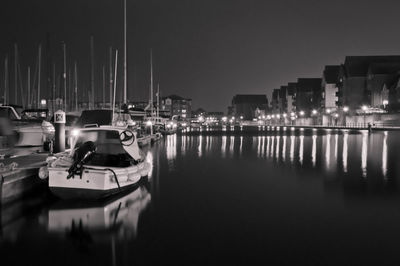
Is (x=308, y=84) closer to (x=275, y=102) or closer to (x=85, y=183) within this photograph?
(x=275, y=102)

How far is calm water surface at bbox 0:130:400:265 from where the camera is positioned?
762cm

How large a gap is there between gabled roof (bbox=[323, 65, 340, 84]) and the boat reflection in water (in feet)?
395

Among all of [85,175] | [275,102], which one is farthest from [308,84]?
[85,175]

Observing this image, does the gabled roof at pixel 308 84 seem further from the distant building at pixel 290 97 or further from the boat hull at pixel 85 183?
the boat hull at pixel 85 183

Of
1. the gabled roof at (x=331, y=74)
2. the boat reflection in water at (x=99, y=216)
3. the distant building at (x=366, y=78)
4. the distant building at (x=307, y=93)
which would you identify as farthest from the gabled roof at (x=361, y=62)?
the boat reflection in water at (x=99, y=216)

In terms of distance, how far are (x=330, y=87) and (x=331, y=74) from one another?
4427mm

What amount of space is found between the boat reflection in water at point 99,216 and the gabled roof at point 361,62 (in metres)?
110

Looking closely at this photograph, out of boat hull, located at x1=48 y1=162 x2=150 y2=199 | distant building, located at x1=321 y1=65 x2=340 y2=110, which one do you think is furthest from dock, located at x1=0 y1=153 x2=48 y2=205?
distant building, located at x1=321 y1=65 x2=340 y2=110

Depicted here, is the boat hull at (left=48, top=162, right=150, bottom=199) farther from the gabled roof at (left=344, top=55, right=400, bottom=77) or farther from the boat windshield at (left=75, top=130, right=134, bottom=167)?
the gabled roof at (left=344, top=55, right=400, bottom=77)

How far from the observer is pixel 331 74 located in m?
127

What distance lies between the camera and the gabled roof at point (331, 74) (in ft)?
409

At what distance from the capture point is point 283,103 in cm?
17675

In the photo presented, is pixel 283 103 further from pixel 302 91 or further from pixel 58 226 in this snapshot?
pixel 58 226

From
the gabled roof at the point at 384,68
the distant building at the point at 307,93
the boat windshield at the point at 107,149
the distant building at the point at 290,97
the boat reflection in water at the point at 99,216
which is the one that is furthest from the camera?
the distant building at the point at 290,97
